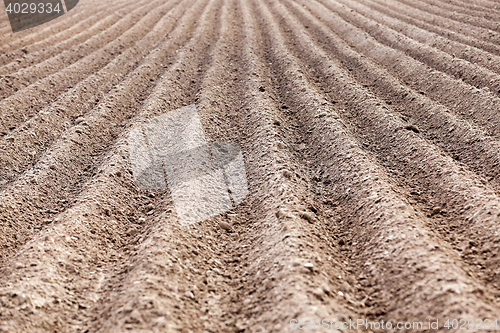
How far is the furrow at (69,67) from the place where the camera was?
4.99m

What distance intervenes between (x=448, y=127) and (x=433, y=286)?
8.07 feet

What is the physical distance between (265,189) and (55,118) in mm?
2901

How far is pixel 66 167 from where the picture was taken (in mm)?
3545

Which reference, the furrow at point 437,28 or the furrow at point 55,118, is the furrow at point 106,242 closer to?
the furrow at point 55,118

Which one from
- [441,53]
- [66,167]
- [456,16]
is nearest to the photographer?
[66,167]

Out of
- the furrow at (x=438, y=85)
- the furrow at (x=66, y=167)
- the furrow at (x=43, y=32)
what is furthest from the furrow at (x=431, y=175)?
the furrow at (x=43, y=32)

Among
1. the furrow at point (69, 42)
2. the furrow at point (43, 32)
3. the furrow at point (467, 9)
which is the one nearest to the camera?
the furrow at point (69, 42)

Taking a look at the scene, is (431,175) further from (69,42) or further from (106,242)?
(69,42)

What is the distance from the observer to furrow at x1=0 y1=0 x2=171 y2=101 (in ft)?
16.4

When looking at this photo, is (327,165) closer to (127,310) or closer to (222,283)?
(222,283)

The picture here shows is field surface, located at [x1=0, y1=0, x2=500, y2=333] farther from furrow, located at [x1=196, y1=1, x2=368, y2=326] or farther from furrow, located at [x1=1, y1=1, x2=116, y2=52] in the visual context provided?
furrow, located at [x1=1, y1=1, x2=116, y2=52]

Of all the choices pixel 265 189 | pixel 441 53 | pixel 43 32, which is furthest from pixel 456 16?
pixel 43 32

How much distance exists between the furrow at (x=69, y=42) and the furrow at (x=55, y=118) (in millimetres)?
1051

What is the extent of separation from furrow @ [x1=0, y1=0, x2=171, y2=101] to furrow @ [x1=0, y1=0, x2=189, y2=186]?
23cm
